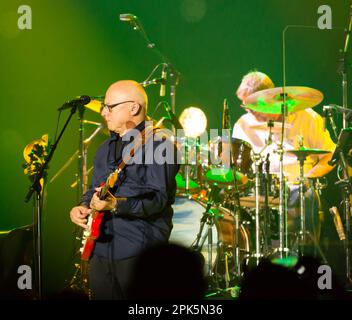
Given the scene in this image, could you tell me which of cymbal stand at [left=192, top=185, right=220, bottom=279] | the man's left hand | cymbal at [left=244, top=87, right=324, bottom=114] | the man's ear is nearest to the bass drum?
cymbal stand at [left=192, top=185, right=220, bottom=279]

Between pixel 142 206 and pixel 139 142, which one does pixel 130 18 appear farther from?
pixel 142 206

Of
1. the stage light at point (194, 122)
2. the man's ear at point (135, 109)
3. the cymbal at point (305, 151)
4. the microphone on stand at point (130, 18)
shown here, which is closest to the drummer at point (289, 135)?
the cymbal at point (305, 151)

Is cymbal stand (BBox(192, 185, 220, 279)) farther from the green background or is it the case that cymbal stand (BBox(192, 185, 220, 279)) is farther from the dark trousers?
the dark trousers

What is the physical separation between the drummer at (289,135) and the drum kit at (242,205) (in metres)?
0.14

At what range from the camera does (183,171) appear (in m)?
5.59

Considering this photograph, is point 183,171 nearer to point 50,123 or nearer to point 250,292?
point 50,123

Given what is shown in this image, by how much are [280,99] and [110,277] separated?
2.99 meters

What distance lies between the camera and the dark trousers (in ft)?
10.1

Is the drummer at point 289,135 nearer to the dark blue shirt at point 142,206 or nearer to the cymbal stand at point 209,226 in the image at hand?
the cymbal stand at point 209,226

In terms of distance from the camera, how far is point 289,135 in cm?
621

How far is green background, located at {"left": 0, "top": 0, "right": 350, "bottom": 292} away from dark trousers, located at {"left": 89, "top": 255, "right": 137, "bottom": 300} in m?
2.83

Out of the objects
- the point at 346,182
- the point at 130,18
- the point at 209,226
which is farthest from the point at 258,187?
the point at 130,18

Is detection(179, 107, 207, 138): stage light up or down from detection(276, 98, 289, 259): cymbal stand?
up
